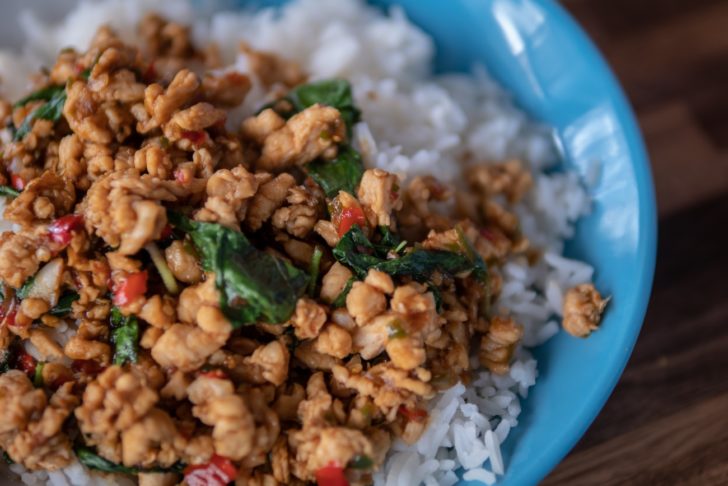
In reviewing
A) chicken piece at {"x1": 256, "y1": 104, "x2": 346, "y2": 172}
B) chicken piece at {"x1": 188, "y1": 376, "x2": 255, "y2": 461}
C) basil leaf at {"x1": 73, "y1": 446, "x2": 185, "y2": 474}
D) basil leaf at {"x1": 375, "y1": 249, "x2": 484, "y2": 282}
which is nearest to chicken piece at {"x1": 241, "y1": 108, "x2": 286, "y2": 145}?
chicken piece at {"x1": 256, "y1": 104, "x2": 346, "y2": 172}

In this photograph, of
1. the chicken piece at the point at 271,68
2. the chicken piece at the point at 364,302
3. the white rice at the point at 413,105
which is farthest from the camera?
the chicken piece at the point at 271,68

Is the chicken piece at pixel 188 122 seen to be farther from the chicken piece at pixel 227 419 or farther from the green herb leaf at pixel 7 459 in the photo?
the green herb leaf at pixel 7 459

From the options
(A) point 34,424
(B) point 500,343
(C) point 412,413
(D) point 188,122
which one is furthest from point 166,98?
(B) point 500,343

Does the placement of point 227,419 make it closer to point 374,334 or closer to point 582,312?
point 374,334

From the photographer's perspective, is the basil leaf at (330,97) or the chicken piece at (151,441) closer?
the chicken piece at (151,441)

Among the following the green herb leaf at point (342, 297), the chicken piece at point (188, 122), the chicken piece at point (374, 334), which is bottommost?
the chicken piece at point (374, 334)

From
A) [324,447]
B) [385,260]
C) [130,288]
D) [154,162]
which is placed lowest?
[324,447]

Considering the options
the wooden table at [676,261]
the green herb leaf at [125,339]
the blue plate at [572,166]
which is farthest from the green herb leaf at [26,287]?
the wooden table at [676,261]
